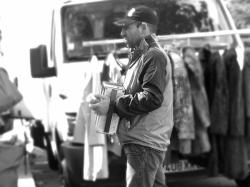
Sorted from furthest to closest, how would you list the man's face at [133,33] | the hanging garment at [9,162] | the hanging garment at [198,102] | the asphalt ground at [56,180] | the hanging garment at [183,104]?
the asphalt ground at [56,180]
the hanging garment at [198,102]
the hanging garment at [183,104]
the hanging garment at [9,162]
the man's face at [133,33]

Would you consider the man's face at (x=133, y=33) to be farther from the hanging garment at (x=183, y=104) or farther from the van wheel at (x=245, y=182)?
the van wheel at (x=245, y=182)

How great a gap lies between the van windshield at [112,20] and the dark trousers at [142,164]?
319 cm

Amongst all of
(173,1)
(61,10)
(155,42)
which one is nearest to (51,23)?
(61,10)

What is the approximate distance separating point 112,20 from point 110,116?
11.6 ft

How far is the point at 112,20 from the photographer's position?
7945 millimetres

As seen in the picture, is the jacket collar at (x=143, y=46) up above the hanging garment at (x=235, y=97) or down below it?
above

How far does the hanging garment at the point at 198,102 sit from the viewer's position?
21.2 feet

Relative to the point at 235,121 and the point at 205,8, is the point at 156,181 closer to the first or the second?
A: the point at 235,121

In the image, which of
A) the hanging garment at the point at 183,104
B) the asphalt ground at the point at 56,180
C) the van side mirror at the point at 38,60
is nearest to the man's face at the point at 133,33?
the hanging garment at the point at 183,104

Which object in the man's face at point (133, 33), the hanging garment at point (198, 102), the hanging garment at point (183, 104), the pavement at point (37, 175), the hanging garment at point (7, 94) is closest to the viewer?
the man's face at point (133, 33)

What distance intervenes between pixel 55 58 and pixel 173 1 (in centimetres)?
154

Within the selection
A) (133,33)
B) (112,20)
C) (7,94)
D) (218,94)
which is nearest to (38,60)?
(112,20)

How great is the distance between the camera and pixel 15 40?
13.8m

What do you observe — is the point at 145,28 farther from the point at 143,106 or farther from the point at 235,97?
the point at 235,97
